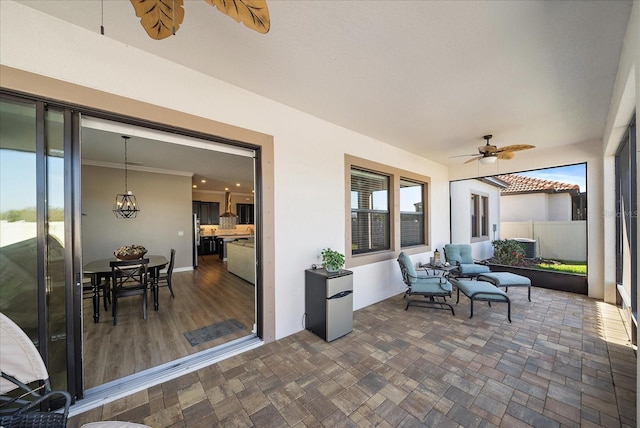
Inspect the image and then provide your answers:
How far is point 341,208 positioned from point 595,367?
3.11 metres

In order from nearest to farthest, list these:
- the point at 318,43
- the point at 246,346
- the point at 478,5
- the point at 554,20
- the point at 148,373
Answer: the point at 478,5 < the point at 554,20 < the point at 318,43 < the point at 148,373 < the point at 246,346

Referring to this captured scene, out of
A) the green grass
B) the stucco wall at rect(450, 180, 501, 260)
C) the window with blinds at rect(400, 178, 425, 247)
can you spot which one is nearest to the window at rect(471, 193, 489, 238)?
the stucco wall at rect(450, 180, 501, 260)

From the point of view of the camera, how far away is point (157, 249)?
6.29m

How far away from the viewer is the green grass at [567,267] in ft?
15.3

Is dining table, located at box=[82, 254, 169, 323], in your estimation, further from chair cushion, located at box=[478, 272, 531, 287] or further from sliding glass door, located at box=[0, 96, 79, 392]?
chair cushion, located at box=[478, 272, 531, 287]

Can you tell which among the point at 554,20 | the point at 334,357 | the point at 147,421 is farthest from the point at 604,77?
the point at 147,421

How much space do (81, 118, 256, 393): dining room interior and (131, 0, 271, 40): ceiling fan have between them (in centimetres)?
140

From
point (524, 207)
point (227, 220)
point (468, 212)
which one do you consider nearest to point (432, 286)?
point (468, 212)

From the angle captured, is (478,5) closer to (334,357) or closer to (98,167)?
(334,357)

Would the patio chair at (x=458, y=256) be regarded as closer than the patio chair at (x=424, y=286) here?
No

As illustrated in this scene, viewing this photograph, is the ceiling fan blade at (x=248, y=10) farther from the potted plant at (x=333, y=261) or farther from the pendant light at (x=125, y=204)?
the pendant light at (x=125, y=204)

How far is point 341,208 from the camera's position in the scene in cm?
359

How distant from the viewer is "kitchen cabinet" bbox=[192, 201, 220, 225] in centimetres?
949

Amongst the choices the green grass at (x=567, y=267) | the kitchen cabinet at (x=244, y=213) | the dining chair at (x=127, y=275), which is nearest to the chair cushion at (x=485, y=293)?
the green grass at (x=567, y=267)
